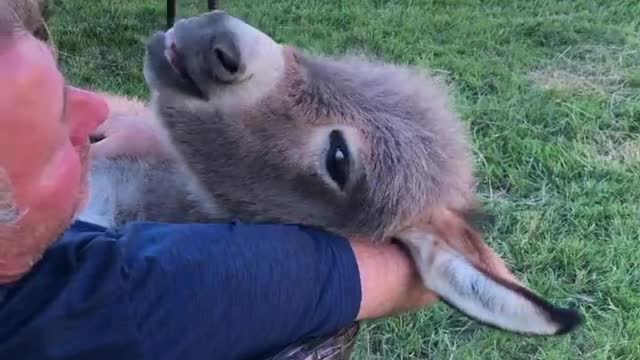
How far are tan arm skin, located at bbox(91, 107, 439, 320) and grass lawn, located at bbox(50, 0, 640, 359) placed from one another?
4.43 ft

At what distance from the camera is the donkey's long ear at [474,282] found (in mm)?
1802

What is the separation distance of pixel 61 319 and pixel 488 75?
12.6ft

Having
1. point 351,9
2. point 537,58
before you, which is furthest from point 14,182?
point 351,9

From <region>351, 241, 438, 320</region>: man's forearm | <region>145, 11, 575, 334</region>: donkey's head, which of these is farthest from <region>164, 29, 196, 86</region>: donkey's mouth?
<region>351, 241, 438, 320</region>: man's forearm

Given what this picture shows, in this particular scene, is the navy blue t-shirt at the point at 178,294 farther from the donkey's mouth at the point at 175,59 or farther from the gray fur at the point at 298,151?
the donkey's mouth at the point at 175,59

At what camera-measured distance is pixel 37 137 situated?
4.24 ft

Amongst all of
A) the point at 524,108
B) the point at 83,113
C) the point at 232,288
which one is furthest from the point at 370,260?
the point at 524,108

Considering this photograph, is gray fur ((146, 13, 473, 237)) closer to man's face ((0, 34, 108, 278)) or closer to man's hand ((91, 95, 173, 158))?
man's hand ((91, 95, 173, 158))

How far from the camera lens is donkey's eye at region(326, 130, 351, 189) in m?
1.96

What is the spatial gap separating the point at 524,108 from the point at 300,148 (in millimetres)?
2908

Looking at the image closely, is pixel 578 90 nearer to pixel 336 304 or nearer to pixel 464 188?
pixel 464 188

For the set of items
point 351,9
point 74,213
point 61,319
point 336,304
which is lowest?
point 351,9

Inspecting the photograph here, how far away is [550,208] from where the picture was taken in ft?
13.1

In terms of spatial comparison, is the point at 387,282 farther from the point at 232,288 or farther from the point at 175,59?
the point at 175,59
